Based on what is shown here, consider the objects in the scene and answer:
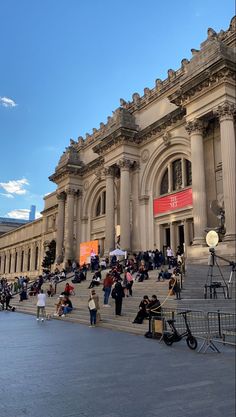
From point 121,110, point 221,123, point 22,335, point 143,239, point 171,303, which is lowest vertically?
point 22,335

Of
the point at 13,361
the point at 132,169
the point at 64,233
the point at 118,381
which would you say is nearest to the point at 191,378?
the point at 118,381

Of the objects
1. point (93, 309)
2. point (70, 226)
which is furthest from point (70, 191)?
point (93, 309)

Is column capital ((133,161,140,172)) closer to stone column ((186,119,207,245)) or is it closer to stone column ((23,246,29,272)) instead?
stone column ((186,119,207,245))

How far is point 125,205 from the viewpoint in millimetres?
30359

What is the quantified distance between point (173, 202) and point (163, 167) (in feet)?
11.5

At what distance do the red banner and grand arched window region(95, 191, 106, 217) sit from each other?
860 cm

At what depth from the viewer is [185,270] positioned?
58.6 feet

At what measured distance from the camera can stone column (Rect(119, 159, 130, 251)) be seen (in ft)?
97.9

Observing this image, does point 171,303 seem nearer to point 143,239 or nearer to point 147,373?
point 147,373

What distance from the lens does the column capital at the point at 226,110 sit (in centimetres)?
2153

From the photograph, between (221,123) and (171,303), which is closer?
(171,303)

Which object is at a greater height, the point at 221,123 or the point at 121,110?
the point at 121,110

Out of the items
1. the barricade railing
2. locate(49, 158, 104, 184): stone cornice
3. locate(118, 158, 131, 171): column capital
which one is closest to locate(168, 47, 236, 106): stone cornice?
locate(118, 158, 131, 171): column capital

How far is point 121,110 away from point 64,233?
50.5ft
